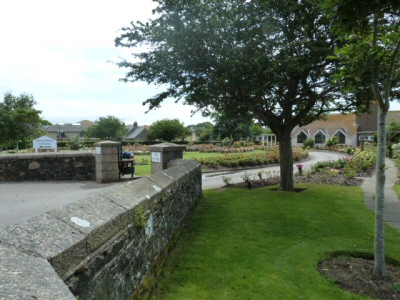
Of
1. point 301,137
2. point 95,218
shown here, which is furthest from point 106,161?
point 301,137

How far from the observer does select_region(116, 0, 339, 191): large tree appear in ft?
28.1

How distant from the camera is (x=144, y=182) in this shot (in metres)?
4.33

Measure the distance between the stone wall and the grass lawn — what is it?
5464 millimetres

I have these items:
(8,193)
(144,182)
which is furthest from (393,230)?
(8,193)

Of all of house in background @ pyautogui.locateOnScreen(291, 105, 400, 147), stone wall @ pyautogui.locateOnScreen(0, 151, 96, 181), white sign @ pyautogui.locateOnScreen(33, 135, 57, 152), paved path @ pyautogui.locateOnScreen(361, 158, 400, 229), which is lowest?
paved path @ pyautogui.locateOnScreen(361, 158, 400, 229)

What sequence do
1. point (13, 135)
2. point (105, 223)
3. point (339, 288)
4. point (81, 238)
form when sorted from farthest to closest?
point (13, 135) < point (339, 288) < point (105, 223) < point (81, 238)

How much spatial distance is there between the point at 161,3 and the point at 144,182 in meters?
7.27

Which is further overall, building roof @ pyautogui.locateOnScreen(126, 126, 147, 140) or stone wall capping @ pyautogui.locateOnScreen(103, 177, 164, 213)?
building roof @ pyautogui.locateOnScreen(126, 126, 147, 140)

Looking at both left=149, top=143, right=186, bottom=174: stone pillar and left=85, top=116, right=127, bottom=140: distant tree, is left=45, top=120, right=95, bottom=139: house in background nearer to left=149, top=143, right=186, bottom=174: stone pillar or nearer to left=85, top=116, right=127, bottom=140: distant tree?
left=85, top=116, right=127, bottom=140: distant tree

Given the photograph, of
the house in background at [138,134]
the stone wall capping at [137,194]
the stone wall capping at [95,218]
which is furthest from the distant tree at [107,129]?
the stone wall capping at [95,218]

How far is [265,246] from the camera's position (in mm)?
5652

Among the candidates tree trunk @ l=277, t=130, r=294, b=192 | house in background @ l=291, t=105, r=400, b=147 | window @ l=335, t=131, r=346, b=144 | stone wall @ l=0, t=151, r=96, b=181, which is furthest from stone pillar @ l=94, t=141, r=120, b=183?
window @ l=335, t=131, r=346, b=144

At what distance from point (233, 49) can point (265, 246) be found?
5688 millimetres

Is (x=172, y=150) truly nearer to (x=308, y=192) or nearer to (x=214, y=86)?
(x=214, y=86)
